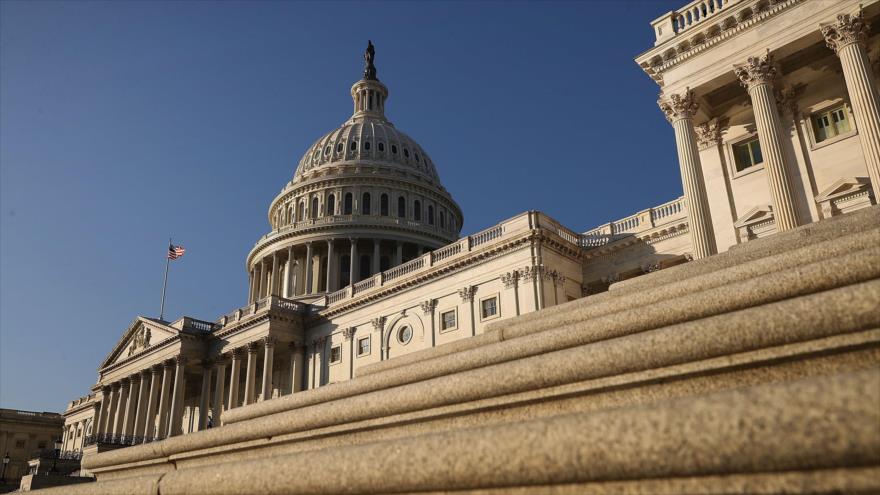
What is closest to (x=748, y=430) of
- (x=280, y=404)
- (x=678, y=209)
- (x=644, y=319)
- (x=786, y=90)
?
(x=644, y=319)

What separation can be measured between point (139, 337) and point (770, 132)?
60.6 m

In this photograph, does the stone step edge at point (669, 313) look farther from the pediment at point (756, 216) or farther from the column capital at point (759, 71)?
the pediment at point (756, 216)

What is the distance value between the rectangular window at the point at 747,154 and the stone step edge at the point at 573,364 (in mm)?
20791

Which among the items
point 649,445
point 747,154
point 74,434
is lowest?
point 649,445

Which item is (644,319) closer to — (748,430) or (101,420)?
(748,430)

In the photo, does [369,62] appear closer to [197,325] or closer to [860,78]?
[197,325]

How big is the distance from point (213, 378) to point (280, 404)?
5121 centimetres

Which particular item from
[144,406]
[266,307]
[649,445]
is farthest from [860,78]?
[144,406]

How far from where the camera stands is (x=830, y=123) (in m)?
22.7

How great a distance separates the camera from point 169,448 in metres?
12.1

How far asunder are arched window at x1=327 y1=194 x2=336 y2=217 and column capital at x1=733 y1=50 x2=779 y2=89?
6171 centimetres

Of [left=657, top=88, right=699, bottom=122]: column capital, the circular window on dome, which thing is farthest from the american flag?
[left=657, top=88, right=699, bottom=122]: column capital

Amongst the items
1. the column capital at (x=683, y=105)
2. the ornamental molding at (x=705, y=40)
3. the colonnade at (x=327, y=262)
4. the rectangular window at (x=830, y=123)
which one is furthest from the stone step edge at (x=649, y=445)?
the colonnade at (x=327, y=262)

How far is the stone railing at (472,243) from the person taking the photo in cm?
3634
